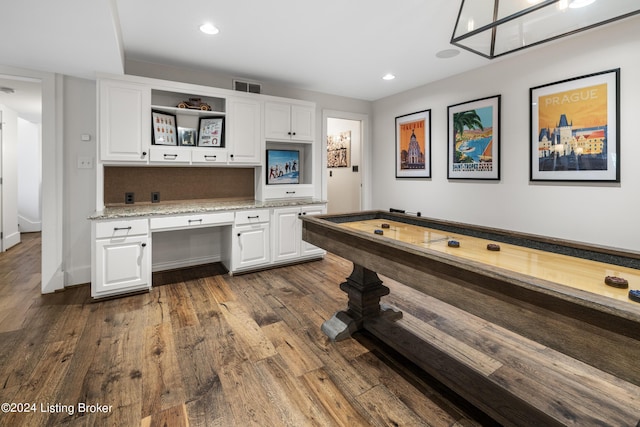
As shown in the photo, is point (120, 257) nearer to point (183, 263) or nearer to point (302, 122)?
point (183, 263)

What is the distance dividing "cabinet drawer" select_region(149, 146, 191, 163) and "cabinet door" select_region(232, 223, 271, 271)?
0.97m

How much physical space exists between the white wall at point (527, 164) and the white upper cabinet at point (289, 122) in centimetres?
145

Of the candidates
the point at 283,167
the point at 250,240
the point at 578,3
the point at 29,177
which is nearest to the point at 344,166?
the point at 283,167

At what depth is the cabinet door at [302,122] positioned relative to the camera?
4207 mm

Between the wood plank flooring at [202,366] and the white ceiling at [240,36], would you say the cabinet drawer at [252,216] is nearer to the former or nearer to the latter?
the wood plank flooring at [202,366]

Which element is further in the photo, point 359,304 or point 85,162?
point 85,162

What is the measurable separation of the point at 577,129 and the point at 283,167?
3.30 meters

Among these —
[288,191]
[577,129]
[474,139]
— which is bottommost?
[288,191]

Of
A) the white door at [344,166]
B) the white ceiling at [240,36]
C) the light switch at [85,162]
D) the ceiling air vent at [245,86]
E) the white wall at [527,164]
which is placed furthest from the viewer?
the white door at [344,166]

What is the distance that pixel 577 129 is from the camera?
2.87 m

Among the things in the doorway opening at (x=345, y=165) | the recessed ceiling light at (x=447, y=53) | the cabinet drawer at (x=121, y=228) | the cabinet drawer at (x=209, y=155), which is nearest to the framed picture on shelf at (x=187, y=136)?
the cabinet drawer at (x=209, y=155)

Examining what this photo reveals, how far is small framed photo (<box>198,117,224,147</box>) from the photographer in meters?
3.73

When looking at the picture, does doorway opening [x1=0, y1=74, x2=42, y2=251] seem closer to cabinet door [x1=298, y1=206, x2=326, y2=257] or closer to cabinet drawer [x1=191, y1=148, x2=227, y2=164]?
cabinet drawer [x1=191, y1=148, x2=227, y2=164]

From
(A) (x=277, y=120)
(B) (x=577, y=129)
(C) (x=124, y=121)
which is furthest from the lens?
(A) (x=277, y=120)
